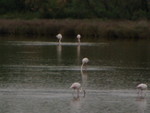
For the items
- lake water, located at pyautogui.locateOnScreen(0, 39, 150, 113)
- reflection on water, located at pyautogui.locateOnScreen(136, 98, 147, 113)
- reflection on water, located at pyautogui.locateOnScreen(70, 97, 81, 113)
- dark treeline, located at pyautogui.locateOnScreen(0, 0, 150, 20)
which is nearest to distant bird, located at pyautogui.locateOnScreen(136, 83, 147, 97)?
lake water, located at pyautogui.locateOnScreen(0, 39, 150, 113)

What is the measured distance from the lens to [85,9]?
207 feet

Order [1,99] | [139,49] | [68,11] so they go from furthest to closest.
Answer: [68,11] → [139,49] → [1,99]

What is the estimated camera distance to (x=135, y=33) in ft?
165

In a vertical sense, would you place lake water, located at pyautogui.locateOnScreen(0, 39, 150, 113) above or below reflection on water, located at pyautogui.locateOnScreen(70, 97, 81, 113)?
above

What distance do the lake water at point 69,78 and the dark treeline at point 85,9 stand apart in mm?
21946

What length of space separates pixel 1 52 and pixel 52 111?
1826cm

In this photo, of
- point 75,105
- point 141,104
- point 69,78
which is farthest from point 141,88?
point 69,78

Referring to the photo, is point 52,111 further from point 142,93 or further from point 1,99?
point 142,93

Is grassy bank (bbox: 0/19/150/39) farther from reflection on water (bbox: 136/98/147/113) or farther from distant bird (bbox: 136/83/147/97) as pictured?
reflection on water (bbox: 136/98/147/113)

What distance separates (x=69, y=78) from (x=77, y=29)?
90.0 ft

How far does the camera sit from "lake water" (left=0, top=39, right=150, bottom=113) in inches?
741

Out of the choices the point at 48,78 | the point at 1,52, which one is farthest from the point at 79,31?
the point at 48,78

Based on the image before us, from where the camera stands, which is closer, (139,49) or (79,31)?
(139,49)

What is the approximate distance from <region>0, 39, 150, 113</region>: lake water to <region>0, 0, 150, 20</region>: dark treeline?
72.0 feet
